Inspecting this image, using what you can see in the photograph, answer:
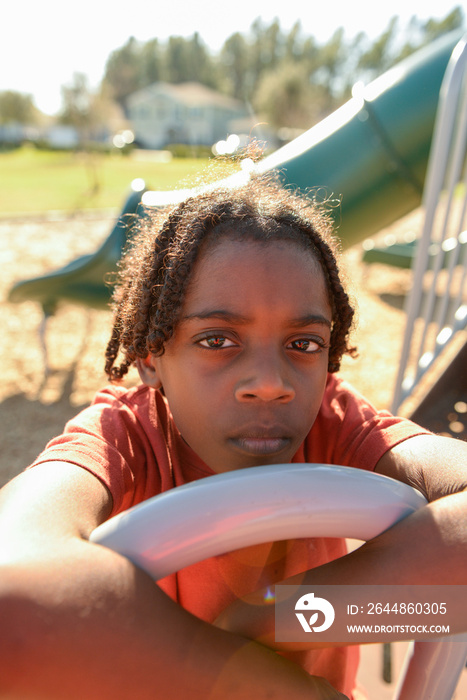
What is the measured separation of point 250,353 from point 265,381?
74mm

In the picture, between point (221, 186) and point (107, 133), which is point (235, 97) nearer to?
point (107, 133)

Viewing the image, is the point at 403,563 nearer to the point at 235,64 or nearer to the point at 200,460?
the point at 200,460

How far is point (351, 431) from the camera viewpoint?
1.11m

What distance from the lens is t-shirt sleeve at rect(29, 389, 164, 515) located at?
2.71 ft

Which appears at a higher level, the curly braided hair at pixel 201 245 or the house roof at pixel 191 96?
the house roof at pixel 191 96

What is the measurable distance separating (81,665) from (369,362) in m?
4.24

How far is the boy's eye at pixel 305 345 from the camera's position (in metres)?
0.98

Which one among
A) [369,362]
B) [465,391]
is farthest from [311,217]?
[369,362]

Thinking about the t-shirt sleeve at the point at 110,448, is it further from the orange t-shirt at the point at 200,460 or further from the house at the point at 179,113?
the house at the point at 179,113

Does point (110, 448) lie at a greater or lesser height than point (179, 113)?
lesser

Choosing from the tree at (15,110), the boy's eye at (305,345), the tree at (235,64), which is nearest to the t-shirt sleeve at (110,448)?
the boy's eye at (305,345)

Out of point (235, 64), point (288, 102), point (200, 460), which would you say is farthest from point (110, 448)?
point (235, 64)

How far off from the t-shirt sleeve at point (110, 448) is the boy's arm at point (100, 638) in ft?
0.70

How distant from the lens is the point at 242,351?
0.94m
